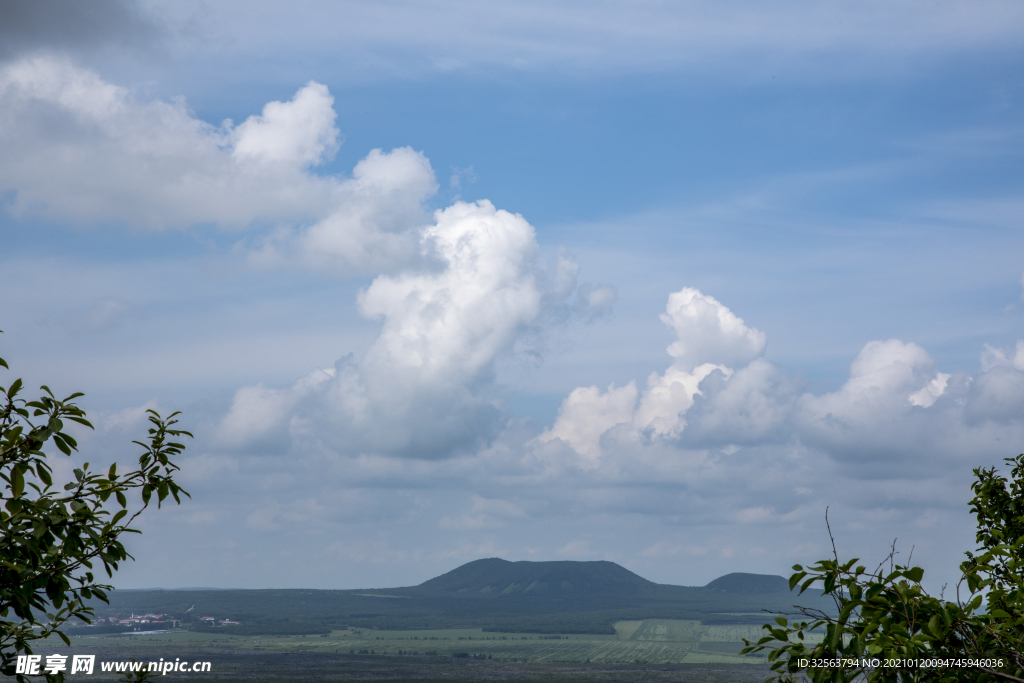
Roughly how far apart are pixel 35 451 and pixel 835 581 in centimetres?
944

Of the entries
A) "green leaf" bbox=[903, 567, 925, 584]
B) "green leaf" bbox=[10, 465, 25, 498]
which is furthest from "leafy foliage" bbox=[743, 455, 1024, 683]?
"green leaf" bbox=[10, 465, 25, 498]

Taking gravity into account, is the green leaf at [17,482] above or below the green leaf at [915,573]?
above

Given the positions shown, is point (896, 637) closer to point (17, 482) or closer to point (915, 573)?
point (915, 573)

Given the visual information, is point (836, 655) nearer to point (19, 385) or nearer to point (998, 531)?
point (19, 385)

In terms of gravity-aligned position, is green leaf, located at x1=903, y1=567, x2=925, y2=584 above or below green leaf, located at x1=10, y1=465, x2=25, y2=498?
below

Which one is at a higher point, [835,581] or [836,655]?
[835,581]

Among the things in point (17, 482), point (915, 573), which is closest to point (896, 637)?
point (915, 573)

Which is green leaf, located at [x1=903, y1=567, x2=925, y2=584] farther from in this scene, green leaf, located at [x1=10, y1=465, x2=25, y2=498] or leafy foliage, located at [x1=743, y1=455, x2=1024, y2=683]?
green leaf, located at [x1=10, y1=465, x2=25, y2=498]

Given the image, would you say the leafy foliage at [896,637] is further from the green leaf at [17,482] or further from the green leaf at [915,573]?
the green leaf at [17,482]

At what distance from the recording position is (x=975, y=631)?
922 cm

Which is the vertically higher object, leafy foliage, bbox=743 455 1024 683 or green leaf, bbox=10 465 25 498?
green leaf, bbox=10 465 25 498

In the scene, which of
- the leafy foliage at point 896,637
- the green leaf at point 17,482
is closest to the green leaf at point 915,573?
the leafy foliage at point 896,637

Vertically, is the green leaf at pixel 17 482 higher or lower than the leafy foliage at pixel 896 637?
higher

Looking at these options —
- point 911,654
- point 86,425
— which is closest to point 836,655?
point 911,654
